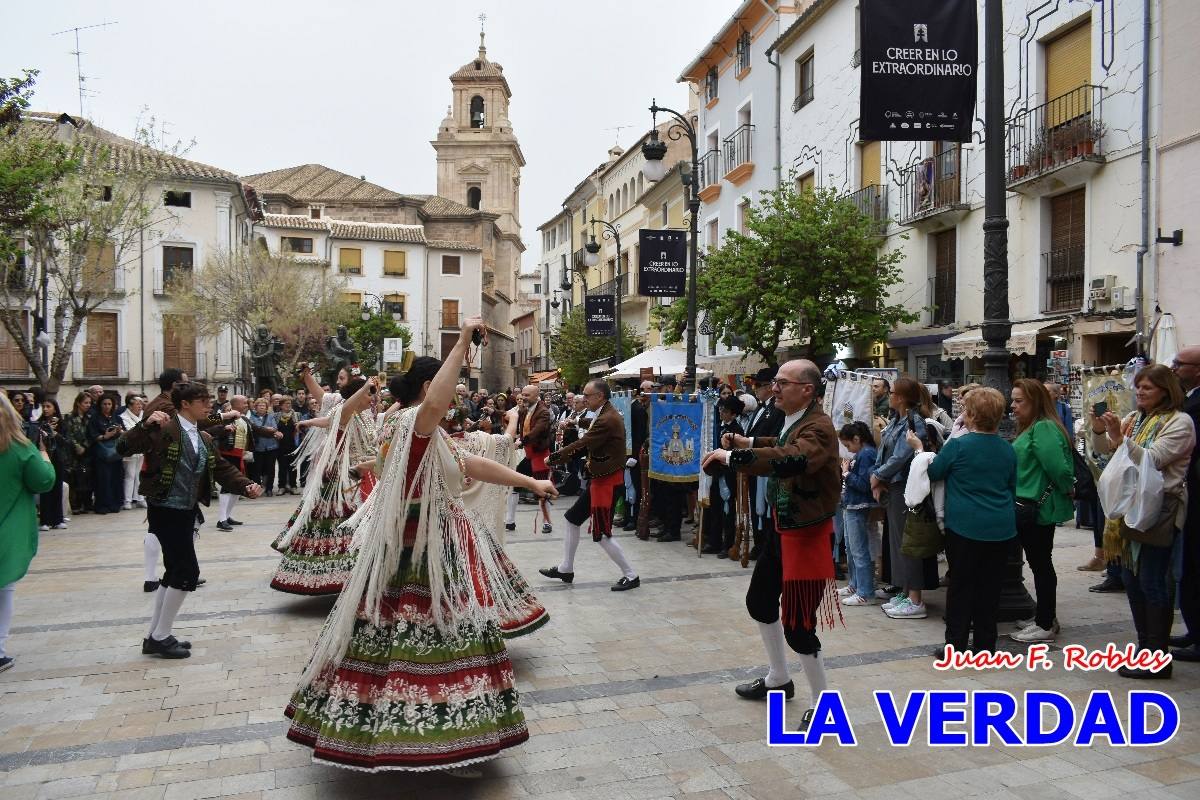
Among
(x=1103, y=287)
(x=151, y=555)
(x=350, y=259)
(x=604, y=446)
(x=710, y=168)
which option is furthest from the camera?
(x=350, y=259)

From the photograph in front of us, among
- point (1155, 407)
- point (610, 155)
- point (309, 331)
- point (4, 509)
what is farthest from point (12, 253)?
point (610, 155)

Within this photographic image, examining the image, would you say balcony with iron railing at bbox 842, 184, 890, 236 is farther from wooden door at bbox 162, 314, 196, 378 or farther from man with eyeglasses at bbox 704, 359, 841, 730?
wooden door at bbox 162, 314, 196, 378

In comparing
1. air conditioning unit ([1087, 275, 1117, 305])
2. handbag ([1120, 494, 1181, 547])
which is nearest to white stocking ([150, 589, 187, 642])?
handbag ([1120, 494, 1181, 547])

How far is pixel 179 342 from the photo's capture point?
39719 mm

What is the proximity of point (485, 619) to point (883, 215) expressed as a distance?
58.5ft

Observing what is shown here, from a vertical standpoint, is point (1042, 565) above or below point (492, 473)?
below

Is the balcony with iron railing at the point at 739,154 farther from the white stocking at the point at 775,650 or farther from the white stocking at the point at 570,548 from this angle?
the white stocking at the point at 775,650

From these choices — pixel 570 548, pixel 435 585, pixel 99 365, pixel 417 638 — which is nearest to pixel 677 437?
pixel 570 548

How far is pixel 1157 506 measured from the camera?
526 cm

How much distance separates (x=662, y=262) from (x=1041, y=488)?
41.9 ft

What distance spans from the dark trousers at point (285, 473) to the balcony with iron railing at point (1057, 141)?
14.1 metres

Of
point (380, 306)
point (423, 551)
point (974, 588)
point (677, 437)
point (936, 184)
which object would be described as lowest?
point (974, 588)

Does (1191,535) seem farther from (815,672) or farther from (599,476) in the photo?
(599,476)

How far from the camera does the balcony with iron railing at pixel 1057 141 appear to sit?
45.2 feet
